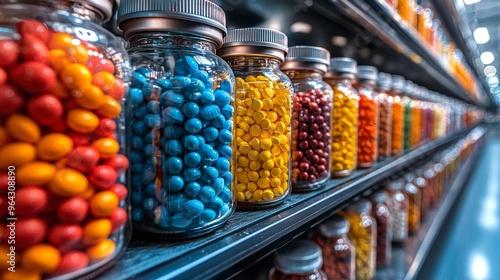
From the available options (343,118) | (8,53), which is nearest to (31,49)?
(8,53)

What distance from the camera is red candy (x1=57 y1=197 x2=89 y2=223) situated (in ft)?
0.90

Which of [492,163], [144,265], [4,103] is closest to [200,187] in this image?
[144,265]

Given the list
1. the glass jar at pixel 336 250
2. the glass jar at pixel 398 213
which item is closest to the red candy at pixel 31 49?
the glass jar at pixel 336 250

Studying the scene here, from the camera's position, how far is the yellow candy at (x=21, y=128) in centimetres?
26

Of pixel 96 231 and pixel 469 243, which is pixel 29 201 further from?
pixel 469 243

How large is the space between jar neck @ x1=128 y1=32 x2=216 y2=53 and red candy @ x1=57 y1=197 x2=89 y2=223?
0.75 ft

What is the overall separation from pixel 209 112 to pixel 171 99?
49 millimetres

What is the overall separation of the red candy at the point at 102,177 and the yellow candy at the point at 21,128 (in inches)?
2.3

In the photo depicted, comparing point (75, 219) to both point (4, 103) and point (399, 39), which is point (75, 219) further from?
point (399, 39)

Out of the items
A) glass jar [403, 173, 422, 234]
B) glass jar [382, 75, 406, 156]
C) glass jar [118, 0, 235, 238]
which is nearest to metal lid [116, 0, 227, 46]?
glass jar [118, 0, 235, 238]

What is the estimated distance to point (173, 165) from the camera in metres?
0.40

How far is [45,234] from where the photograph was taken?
0.27m

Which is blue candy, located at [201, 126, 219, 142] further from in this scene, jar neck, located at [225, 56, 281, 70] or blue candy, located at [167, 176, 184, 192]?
jar neck, located at [225, 56, 281, 70]

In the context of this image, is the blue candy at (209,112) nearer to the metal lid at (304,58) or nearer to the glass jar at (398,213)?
the metal lid at (304,58)
